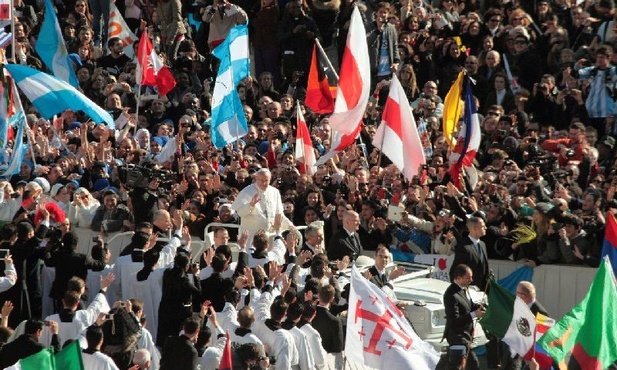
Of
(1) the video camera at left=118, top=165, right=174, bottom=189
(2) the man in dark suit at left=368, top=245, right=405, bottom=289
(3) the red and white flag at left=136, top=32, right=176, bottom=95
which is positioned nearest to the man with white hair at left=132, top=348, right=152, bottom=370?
(2) the man in dark suit at left=368, top=245, right=405, bottom=289

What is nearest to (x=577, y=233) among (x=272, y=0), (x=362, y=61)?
(x=362, y=61)

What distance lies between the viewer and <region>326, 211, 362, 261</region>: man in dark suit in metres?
18.8

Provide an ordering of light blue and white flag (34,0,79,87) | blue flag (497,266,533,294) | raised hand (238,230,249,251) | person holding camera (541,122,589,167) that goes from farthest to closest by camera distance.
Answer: light blue and white flag (34,0,79,87) → person holding camera (541,122,589,167) → blue flag (497,266,533,294) → raised hand (238,230,249,251)

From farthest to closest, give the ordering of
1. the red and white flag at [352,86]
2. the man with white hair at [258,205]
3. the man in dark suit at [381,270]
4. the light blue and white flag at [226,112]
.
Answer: the light blue and white flag at [226,112] < the red and white flag at [352,86] < the man with white hair at [258,205] < the man in dark suit at [381,270]

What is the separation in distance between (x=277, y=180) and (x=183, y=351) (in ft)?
24.3

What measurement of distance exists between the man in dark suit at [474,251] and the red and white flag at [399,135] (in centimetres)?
260

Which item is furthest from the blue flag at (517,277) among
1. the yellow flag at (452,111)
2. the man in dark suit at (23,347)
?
the man in dark suit at (23,347)

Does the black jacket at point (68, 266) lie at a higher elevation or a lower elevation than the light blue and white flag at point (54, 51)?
lower

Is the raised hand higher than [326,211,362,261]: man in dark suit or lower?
higher

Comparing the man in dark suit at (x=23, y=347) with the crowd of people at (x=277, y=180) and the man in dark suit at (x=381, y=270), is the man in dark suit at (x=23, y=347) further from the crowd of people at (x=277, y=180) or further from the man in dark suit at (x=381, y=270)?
the man in dark suit at (x=381, y=270)

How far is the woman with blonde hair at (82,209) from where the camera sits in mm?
20625

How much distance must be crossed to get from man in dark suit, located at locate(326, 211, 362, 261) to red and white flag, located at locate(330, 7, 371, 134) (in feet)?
7.12

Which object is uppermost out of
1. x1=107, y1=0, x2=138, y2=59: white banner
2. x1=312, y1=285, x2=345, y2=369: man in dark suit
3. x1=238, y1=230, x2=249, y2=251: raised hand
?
x1=107, y1=0, x2=138, y2=59: white banner

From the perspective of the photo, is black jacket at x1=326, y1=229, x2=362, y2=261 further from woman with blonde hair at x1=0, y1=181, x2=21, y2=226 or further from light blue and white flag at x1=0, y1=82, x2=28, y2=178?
light blue and white flag at x1=0, y1=82, x2=28, y2=178
